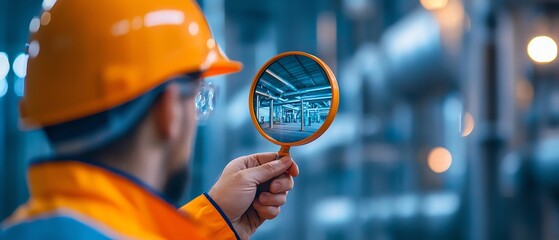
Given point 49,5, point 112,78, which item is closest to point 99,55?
point 112,78

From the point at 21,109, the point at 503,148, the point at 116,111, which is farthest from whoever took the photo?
the point at 503,148

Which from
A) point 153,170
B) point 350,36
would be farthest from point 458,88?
point 153,170

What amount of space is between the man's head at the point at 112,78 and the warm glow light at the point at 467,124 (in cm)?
353

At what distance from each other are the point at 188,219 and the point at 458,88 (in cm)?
363

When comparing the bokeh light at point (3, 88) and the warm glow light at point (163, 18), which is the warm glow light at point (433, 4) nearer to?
the bokeh light at point (3, 88)

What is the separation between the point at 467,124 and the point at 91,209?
146 inches

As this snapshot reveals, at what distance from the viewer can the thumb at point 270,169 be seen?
126 centimetres

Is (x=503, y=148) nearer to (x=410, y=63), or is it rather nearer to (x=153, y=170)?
(x=410, y=63)

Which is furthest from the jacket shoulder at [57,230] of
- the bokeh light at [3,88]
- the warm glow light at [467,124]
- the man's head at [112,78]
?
the warm glow light at [467,124]

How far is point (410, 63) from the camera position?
416cm

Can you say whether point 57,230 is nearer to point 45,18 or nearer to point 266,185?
point 45,18

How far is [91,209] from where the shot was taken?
2.49ft

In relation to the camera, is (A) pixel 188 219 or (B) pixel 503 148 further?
(B) pixel 503 148

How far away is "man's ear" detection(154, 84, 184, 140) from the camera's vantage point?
0.86 m
